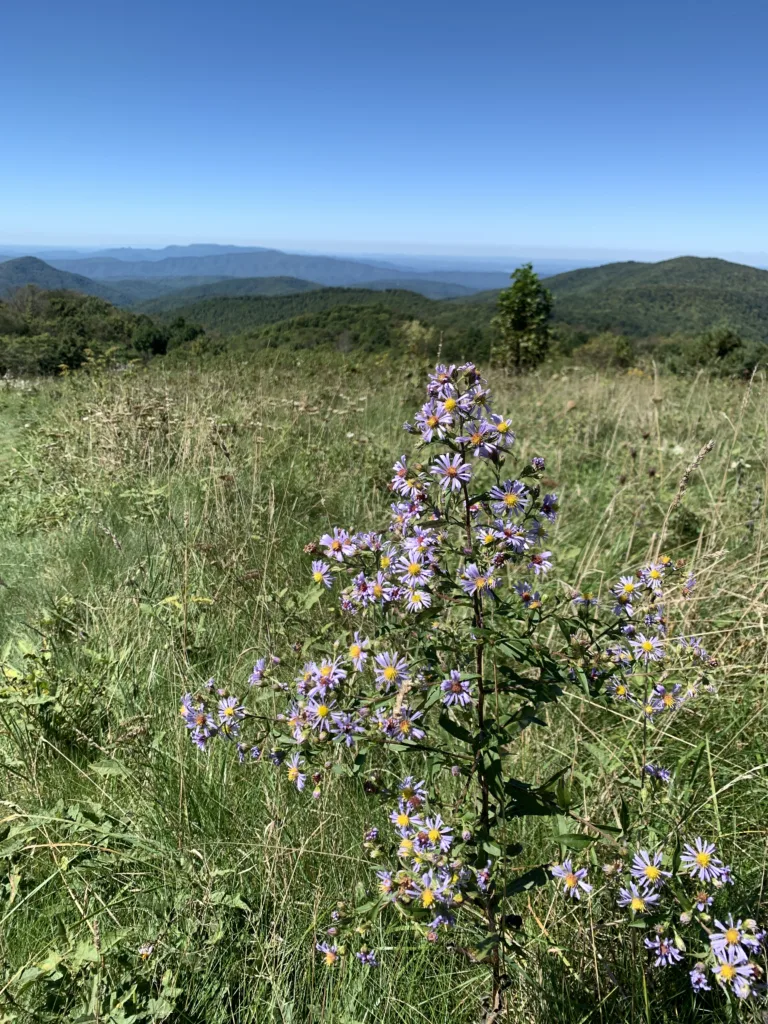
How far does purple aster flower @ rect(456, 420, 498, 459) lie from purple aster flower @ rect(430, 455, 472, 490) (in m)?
0.04

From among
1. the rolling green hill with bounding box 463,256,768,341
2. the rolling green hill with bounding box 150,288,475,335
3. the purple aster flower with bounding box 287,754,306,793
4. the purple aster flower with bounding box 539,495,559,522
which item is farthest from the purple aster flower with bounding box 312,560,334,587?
the rolling green hill with bounding box 463,256,768,341

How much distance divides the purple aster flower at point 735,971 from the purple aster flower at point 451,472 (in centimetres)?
95

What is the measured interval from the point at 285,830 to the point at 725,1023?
1075mm

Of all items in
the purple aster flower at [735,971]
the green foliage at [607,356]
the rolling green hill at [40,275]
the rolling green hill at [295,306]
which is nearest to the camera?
the purple aster flower at [735,971]

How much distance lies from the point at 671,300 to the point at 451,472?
158 metres

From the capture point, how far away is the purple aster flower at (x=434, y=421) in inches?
43.1

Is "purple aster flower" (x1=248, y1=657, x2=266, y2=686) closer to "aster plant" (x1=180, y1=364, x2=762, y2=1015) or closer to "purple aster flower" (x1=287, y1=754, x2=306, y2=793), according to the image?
"aster plant" (x1=180, y1=364, x2=762, y2=1015)

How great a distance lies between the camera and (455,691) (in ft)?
3.68

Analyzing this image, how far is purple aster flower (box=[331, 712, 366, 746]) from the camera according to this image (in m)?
1.11

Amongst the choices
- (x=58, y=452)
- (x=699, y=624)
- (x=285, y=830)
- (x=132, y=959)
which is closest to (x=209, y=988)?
(x=132, y=959)

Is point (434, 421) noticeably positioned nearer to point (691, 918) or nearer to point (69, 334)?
point (691, 918)

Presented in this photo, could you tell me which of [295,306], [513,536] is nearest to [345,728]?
[513,536]

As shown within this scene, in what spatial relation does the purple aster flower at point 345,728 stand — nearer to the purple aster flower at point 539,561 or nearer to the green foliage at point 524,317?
the purple aster flower at point 539,561

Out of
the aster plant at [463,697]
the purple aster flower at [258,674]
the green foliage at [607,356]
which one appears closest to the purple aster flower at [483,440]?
the aster plant at [463,697]
